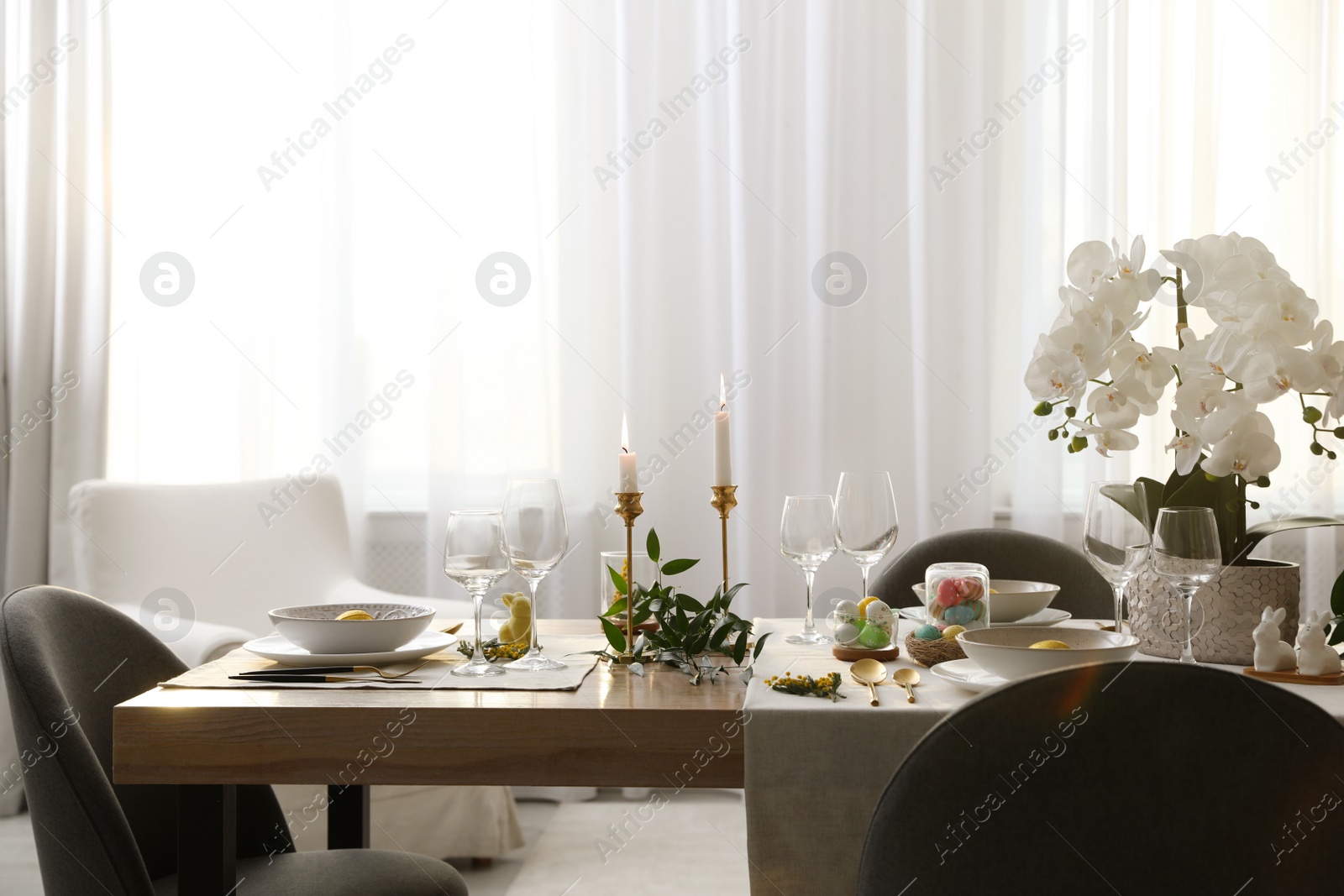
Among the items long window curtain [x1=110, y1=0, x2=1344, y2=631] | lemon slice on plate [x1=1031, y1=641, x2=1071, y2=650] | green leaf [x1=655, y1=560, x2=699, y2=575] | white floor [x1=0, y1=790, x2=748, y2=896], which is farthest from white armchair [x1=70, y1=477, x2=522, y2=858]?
lemon slice on plate [x1=1031, y1=641, x2=1071, y2=650]

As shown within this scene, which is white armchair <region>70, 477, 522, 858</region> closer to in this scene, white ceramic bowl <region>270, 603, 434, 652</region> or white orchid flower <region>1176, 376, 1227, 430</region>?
white ceramic bowl <region>270, 603, 434, 652</region>

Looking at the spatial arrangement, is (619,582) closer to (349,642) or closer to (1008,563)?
(349,642)

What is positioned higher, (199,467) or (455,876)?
(199,467)

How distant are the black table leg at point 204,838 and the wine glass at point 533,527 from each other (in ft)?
1.18

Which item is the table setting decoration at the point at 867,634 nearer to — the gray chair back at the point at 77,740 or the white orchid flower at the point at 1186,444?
the white orchid flower at the point at 1186,444

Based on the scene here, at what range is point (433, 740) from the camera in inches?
42.1

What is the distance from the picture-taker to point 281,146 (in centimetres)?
310

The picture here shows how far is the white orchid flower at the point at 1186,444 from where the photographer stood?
1.13 meters

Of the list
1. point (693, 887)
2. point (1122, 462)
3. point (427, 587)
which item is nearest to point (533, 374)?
point (427, 587)

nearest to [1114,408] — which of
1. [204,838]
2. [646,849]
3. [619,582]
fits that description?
[619,582]

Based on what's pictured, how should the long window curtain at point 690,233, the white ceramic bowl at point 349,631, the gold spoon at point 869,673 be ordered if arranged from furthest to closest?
1. the long window curtain at point 690,233
2. the white ceramic bowl at point 349,631
3. the gold spoon at point 869,673

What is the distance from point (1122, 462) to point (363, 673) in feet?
7.60

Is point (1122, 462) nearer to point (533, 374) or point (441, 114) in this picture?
point (533, 374)

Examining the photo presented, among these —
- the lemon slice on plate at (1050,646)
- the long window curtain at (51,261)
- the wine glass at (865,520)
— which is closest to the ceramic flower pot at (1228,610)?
the lemon slice on plate at (1050,646)
